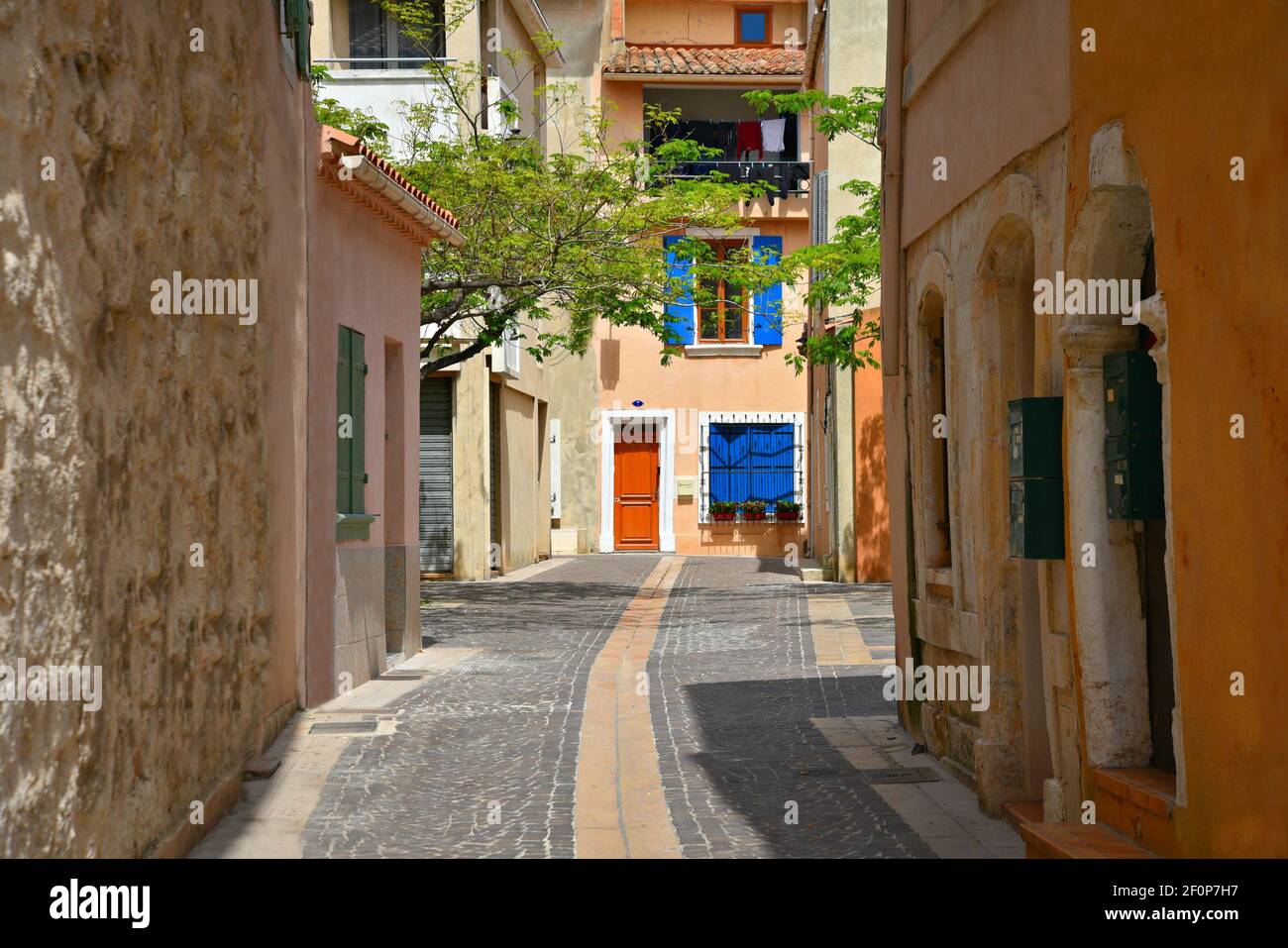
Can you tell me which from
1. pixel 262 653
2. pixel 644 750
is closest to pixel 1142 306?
pixel 644 750

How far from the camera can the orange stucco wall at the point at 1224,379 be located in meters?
4.40

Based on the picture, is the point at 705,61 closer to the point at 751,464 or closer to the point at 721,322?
the point at 721,322

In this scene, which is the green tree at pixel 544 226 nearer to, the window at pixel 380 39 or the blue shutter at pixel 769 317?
the window at pixel 380 39

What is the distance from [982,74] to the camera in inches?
308

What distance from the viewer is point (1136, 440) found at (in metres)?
5.83

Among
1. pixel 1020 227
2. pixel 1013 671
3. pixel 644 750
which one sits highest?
pixel 1020 227

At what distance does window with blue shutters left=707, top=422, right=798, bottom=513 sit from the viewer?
32.7 metres

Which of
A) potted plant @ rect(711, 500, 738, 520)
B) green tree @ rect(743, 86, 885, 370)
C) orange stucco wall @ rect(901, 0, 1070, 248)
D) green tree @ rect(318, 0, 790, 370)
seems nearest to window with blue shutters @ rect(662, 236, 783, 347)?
potted plant @ rect(711, 500, 738, 520)

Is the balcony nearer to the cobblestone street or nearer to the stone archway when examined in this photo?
the cobblestone street

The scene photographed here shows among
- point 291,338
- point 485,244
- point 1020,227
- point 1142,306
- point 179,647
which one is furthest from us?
point 485,244

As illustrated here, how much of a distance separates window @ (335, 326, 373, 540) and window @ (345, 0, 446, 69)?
11.4m

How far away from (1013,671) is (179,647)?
3871mm

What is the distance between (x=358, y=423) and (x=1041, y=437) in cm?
706
